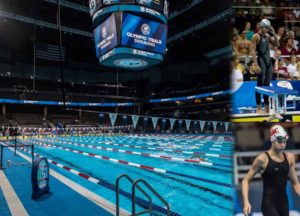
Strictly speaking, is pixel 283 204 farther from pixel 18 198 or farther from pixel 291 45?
pixel 18 198

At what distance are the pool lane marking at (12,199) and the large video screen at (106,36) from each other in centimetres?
483

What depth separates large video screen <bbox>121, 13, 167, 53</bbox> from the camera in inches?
333

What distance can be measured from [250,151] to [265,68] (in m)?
1.03

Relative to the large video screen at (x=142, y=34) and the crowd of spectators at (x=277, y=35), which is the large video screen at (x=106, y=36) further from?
the crowd of spectators at (x=277, y=35)

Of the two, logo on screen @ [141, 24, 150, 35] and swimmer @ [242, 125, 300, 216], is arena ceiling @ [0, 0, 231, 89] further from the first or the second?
swimmer @ [242, 125, 300, 216]

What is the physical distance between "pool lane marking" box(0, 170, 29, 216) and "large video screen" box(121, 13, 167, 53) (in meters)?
4.92

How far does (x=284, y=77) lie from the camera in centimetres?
269

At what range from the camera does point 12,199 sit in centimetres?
421

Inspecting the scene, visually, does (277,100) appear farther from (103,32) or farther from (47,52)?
(47,52)

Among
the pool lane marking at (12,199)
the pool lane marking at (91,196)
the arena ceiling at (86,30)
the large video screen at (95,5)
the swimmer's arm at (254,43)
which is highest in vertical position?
the arena ceiling at (86,30)

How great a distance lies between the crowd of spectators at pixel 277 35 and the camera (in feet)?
8.46

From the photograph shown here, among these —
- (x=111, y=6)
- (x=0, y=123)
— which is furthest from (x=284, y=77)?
(x=0, y=123)

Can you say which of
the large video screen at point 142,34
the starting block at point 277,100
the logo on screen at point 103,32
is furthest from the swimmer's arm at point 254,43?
the logo on screen at point 103,32

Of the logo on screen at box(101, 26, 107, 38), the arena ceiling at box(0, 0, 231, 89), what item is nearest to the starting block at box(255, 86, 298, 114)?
the logo on screen at box(101, 26, 107, 38)
